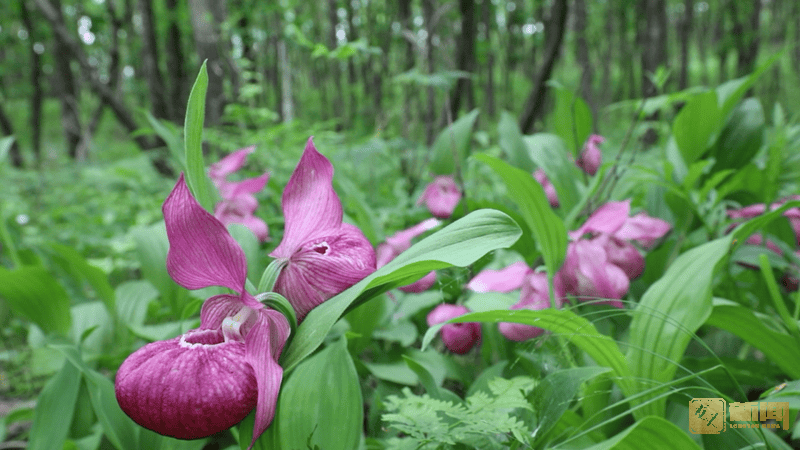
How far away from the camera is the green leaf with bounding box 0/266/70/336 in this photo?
1.02 metres

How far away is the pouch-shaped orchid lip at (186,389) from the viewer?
0.40 m

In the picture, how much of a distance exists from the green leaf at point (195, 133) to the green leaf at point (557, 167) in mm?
816

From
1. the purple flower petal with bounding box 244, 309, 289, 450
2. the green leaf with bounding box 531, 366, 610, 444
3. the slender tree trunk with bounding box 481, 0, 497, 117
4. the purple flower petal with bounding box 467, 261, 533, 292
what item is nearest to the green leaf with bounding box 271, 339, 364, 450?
the purple flower petal with bounding box 244, 309, 289, 450

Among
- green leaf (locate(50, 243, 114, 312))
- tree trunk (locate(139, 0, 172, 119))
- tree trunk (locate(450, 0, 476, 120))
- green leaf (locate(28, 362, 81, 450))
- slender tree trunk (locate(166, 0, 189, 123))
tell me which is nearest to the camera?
green leaf (locate(28, 362, 81, 450))

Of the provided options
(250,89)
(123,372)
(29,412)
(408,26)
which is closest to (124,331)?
(29,412)

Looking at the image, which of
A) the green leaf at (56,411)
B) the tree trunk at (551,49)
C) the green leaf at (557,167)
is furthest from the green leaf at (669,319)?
the tree trunk at (551,49)

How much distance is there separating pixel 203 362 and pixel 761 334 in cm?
77

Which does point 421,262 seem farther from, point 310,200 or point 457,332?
point 457,332

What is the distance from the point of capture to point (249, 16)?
2.89m

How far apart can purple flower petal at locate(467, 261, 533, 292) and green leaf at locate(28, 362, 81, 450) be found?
2.15 feet

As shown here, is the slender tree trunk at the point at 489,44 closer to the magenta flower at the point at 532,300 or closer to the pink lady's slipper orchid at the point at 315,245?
the magenta flower at the point at 532,300

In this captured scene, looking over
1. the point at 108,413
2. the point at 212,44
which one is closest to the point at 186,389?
the point at 108,413

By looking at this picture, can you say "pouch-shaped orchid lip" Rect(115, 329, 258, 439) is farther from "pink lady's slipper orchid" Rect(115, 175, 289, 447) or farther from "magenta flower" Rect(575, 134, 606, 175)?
"magenta flower" Rect(575, 134, 606, 175)

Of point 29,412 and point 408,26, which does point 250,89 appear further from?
point 29,412
